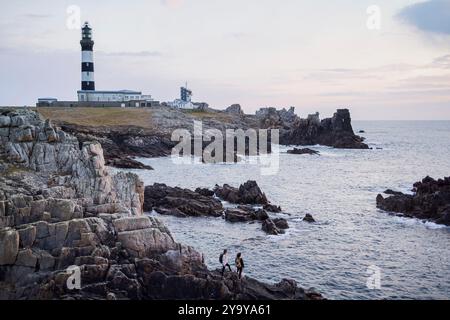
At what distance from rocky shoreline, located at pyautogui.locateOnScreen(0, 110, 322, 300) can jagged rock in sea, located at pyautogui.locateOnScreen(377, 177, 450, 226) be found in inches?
931

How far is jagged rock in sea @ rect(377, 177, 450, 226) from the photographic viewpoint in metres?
45.1

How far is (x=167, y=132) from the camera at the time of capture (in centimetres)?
11162

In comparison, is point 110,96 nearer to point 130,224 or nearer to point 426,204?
point 426,204

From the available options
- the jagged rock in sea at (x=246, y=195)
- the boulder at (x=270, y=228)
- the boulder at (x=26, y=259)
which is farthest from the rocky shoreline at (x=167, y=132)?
the boulder at (x=26, y=259)

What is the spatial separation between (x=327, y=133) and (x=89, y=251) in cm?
11708

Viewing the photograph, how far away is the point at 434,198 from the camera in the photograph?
154 feet

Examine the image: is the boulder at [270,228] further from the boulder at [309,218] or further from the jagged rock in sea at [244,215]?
the boulder at [309,218]

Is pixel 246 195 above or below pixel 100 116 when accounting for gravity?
below

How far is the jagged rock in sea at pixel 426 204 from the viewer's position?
148 ft

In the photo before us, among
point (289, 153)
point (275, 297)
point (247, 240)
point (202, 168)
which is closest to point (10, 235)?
point (275, 297)

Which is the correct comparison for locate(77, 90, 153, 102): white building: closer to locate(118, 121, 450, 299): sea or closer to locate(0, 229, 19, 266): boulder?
locate(118, 121, 450, 299): sea

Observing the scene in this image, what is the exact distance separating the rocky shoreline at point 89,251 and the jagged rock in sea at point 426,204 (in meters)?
23.7

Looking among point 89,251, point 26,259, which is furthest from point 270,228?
point 26,259

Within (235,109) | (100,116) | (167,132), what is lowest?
(167,132)
